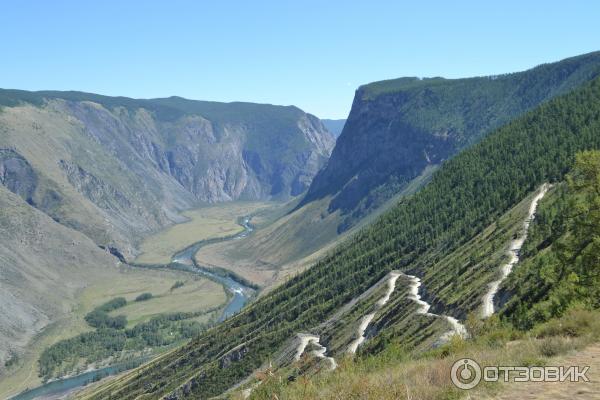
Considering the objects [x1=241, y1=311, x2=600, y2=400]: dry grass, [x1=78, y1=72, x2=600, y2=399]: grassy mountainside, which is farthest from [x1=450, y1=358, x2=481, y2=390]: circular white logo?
[x1=78, y1=72, x2=600, y2=399]: grassy mountainside

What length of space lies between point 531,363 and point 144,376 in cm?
15372

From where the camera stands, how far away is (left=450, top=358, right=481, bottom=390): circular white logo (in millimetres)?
22297

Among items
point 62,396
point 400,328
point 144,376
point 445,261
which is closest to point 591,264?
point 400,328

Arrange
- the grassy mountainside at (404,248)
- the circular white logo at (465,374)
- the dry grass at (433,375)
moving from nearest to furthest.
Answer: the dry grass at (433,375), the circular white logo at (465,374), the grassy mountainside at (404,248)

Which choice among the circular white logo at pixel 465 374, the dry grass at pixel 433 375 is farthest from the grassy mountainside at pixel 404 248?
the circular white logo at pixel 465 374

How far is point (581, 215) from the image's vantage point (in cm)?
5238

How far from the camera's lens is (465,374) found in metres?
22.9
